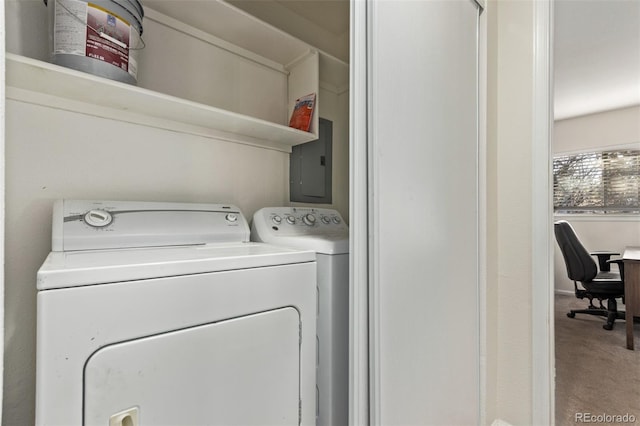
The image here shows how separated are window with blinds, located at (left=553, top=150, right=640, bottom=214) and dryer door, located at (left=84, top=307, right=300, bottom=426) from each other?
4457mm

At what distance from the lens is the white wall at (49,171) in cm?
107

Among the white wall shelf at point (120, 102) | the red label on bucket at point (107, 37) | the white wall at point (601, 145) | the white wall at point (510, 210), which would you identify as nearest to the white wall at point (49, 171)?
the white wall shelf at point (120, 102)

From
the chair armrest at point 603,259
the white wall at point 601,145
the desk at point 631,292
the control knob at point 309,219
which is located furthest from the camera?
the white wall at point 601,145

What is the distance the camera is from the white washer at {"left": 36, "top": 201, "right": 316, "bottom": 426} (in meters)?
0.63

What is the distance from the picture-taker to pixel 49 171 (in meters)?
1.15

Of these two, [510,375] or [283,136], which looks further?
[283,136]

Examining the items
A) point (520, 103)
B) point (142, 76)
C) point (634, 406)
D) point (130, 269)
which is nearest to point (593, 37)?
point (520, 103)

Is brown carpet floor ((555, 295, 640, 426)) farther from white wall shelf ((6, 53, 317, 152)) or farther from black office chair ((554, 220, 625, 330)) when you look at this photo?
white wall shelf ((6, 53, 317, 152))

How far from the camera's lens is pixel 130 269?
A: 0.71 metres

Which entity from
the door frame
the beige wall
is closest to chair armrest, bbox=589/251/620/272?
the beige wall

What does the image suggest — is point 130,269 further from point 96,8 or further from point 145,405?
point 96,8

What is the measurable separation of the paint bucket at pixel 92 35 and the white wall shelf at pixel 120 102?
2.2 inches

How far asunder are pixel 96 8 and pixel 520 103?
1.84 m

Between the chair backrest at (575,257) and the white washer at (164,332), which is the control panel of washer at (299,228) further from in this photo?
the chair backrest at (575,257)
